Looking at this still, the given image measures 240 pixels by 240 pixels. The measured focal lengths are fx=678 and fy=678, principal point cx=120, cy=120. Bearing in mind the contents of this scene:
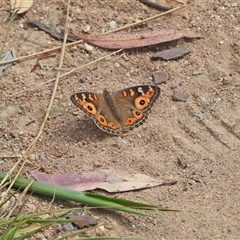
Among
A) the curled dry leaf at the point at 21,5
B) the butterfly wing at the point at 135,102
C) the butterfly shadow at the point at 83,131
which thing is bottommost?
the butterfly shadow at the point at 83,131

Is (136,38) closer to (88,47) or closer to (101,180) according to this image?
(88,47)

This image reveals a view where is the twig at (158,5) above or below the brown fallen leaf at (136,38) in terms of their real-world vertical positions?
above

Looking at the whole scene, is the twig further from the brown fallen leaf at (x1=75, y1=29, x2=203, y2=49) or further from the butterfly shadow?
the butterfly shadow

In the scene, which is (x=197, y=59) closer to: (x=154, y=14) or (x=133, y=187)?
(x=154, y=14)

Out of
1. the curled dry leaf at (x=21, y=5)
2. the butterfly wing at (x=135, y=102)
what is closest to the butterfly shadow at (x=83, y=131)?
the butterfly wing at (x=135, y=102)

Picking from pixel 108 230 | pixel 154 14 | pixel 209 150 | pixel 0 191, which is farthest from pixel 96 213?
pixel 154 14

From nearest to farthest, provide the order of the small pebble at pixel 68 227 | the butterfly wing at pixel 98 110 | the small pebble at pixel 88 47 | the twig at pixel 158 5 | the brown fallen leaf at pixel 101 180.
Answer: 1. the small pebble at pixel 68 227
2. the brown fallen leaf at pixel 101 180
3. the butterfly wing at pixel 98 110
4. the small pebble at pixel 88 47
5. the twig at pixel 158 5

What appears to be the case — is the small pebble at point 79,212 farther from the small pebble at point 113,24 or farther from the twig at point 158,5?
the twig at point 158,5
